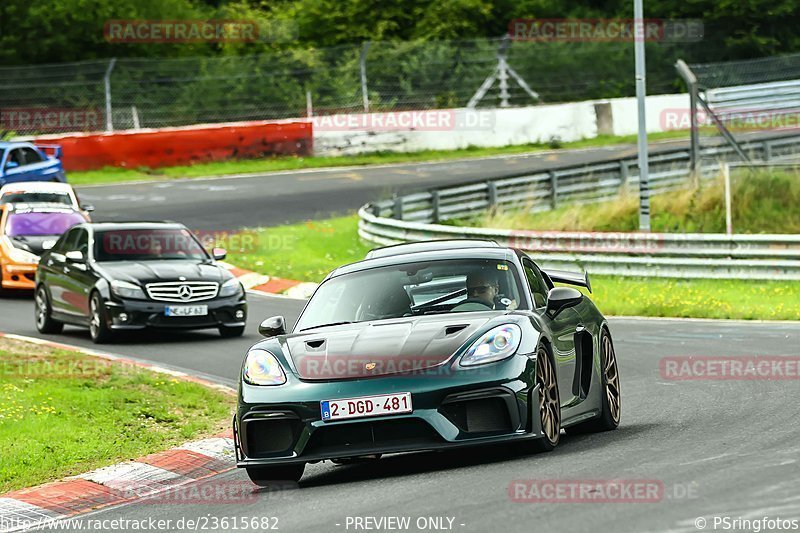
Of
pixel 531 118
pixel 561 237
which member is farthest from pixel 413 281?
pixel 531 118

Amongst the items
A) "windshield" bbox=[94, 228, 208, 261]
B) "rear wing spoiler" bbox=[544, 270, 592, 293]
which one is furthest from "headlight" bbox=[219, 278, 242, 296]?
"rear wing spoiler" bbox=[544, 270, 592, 293]

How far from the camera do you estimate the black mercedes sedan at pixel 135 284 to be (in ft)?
58.7

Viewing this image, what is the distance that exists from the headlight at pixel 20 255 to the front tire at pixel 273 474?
15.1m

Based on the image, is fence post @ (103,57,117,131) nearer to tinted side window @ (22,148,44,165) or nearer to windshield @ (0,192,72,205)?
tinted side window @ (22,148,44,165)

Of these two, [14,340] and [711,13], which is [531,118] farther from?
[14,340]

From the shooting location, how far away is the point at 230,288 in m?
18.4

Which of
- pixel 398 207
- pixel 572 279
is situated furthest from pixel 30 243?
pixel 572 279

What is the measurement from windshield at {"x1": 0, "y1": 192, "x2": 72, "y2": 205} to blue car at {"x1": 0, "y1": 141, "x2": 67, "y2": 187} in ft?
14.0

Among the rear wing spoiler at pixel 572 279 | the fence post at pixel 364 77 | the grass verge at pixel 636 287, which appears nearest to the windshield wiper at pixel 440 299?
the rear wing spoiler at pixel 572 279

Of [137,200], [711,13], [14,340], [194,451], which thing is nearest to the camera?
[194,451]

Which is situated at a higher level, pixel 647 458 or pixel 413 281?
pixel 413 281

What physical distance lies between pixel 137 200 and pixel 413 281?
82.0ft

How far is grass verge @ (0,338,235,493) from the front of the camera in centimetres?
1029

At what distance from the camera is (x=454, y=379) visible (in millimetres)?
8367
